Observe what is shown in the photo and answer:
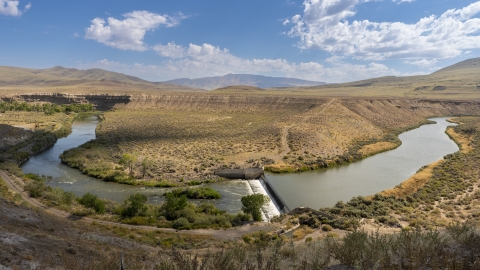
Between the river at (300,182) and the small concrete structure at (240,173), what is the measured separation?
1.08m

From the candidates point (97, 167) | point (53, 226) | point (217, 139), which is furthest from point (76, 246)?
point (217, 139)

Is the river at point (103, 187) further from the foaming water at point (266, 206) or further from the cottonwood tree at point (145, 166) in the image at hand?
the cottonwood tree at point (145, 166)

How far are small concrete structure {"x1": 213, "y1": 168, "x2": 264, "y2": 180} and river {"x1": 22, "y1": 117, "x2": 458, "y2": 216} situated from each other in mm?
1082

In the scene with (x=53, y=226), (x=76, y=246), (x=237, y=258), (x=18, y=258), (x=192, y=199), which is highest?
(x=237, y=258)

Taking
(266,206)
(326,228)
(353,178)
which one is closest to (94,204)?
(266,206)

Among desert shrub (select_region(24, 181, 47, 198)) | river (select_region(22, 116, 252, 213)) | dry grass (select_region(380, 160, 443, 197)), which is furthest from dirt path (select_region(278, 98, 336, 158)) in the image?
desert shrub (select_region(24, 181, 47, 198))

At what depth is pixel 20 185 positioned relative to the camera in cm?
2562

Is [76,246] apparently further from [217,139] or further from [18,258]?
[217,139]

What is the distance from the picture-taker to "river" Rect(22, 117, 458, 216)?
26688 millimetres

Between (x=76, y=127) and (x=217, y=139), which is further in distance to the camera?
(x=76, y=127)

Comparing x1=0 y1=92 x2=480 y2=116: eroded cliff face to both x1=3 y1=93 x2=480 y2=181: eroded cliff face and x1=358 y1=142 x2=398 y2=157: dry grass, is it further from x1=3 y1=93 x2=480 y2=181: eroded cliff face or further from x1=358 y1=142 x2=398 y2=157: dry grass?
x1=358 y1=142 x2=398 y2=157: dry grass

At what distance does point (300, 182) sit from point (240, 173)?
6.72 m

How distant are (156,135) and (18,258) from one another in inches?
1731

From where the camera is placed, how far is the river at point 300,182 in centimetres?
2669
